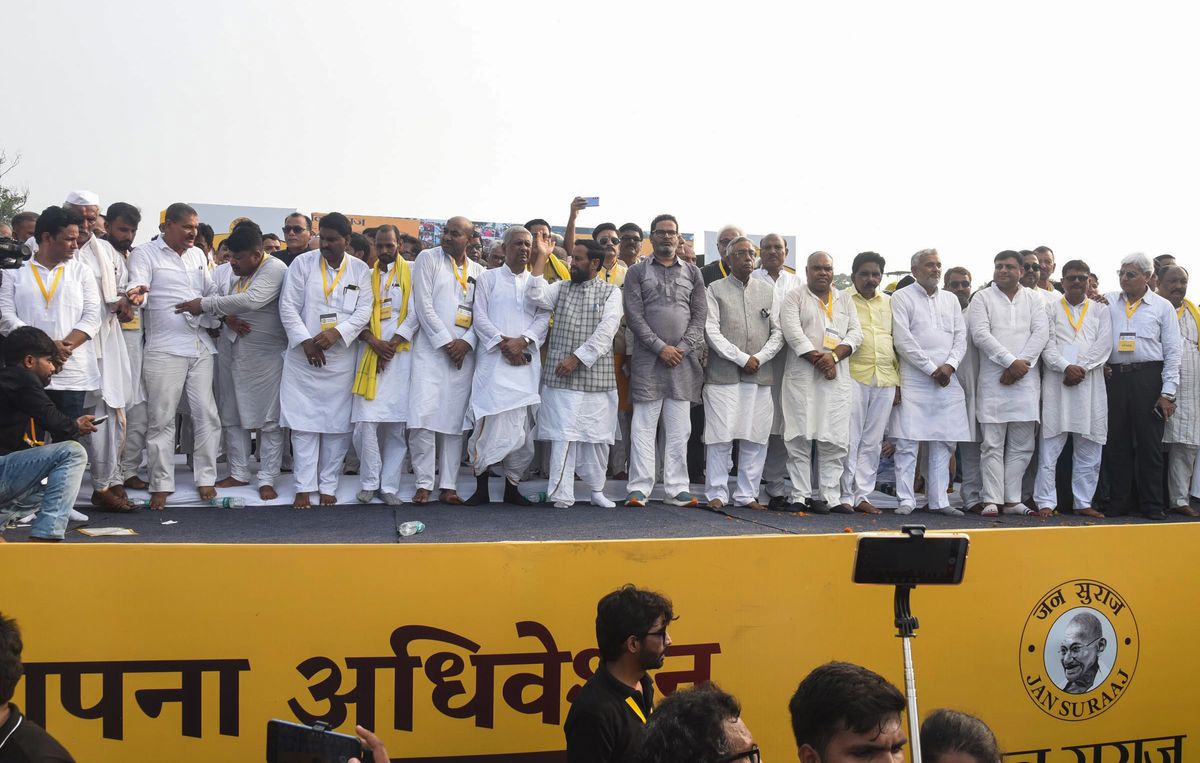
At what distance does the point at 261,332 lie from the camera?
6.87m

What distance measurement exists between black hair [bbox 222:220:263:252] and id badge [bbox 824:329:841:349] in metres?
4.03

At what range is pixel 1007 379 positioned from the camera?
7.67 meters

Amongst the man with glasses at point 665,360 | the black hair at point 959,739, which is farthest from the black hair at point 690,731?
the man with glasses at point 665,360

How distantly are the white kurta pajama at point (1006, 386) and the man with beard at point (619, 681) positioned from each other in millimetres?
5071

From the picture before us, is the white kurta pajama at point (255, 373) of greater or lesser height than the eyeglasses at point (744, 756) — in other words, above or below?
above

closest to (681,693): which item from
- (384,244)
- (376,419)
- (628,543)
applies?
(628,543)

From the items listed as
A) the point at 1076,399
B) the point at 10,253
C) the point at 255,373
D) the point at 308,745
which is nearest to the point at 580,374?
the point at 255,373

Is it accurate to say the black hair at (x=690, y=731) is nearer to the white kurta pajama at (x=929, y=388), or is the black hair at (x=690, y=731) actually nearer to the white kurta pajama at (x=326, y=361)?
the white kurta pajama at (x=326, y=361)

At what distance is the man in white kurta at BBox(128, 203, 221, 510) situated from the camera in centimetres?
636

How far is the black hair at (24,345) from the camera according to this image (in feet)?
17.0

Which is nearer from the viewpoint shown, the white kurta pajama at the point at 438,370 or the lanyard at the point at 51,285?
the lanyard at the point at 51,285

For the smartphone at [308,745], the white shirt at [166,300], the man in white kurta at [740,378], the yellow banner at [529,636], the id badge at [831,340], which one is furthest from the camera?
the id badge at [831,340]

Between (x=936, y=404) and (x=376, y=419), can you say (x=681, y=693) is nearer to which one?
(x=376, y=419)

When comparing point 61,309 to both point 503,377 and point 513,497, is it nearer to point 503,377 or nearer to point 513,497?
point 503,377
